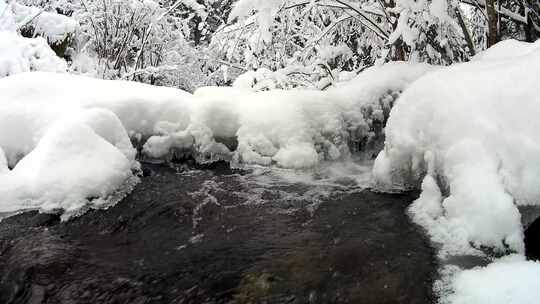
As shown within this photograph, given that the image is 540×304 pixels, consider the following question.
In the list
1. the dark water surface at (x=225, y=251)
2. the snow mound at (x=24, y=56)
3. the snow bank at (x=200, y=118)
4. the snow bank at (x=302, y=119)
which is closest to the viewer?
the dark water surface at (x=225, y=251)

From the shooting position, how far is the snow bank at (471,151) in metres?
2.52

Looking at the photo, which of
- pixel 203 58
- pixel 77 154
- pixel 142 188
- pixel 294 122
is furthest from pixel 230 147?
pixel 203 58

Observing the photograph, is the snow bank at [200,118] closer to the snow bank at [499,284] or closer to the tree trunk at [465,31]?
the tree trunk at [465,31]

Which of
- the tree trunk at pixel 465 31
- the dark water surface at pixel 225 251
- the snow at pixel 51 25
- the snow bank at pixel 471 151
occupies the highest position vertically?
the snow at pixel 51 25

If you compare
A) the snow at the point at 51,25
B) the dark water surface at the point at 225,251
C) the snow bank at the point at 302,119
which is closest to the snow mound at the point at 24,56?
the snow at the point at 51,25

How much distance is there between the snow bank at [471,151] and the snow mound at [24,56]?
581 centimetres

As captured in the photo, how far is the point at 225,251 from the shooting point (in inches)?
110

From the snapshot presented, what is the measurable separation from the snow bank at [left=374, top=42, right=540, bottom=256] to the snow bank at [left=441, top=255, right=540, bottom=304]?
Answer: 0.23 metres

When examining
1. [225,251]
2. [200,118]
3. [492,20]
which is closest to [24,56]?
[200,118]

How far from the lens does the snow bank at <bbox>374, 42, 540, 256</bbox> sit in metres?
2.52

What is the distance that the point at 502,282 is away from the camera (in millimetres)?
2104

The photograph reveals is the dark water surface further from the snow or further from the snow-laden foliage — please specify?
the snow

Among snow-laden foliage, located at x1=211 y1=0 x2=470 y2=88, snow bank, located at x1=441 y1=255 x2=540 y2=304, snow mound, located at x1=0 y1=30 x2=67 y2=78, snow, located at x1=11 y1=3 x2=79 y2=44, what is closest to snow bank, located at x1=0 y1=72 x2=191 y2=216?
snow-laden foliage, located at x1=211 y1=0 x2=470 y2=88

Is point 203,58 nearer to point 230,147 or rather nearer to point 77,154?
point 230,147
